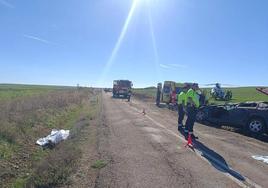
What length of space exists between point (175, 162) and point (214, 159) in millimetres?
1190

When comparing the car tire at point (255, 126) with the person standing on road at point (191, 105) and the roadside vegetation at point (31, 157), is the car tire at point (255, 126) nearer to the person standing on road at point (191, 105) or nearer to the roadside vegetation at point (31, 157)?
the person standing on road at point (191, 105)

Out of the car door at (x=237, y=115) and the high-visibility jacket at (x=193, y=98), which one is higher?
the high-visibility jacket at (x=193, y=98)

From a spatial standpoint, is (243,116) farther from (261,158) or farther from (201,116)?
(261,158)

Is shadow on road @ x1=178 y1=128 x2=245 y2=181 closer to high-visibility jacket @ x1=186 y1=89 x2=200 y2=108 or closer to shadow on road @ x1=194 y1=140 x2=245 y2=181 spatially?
A: shadow on road @ x1=194 y1=140 x2=245 y2=181

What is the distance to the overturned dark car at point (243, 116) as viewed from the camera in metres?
14.4

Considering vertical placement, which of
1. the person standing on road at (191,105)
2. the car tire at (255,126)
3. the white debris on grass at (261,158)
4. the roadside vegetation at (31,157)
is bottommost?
the roadside vegetation at (31,157)

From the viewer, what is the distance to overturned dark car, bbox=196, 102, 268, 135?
1436 cm

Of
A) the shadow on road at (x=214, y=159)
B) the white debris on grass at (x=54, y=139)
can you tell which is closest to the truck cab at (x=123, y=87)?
the white debris on grass at (x=54, y=139)

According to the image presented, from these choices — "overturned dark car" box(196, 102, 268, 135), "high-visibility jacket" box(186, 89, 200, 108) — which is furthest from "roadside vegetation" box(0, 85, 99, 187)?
"overturned dark car" box(196, 102, 268, 135)

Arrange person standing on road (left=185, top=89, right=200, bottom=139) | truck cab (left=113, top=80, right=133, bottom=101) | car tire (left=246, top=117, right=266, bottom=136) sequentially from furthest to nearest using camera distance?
1. truck cab (left=113, top=80, right=133, bottom=101)
2. car tire (left=246, top=117, right=266, bottom=136)
3. person standing on road (left=185, top=89, right=200, bottom=139)

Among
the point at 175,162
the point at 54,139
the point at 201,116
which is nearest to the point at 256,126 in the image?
the point at 201,116

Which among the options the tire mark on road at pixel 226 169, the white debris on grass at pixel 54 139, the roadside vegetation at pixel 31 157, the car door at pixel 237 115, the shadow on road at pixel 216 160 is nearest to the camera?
the tire mark on road at pixel 226 169

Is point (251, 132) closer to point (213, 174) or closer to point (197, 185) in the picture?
point (213, 174)

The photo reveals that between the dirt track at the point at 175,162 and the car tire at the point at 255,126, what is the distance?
194 cm
